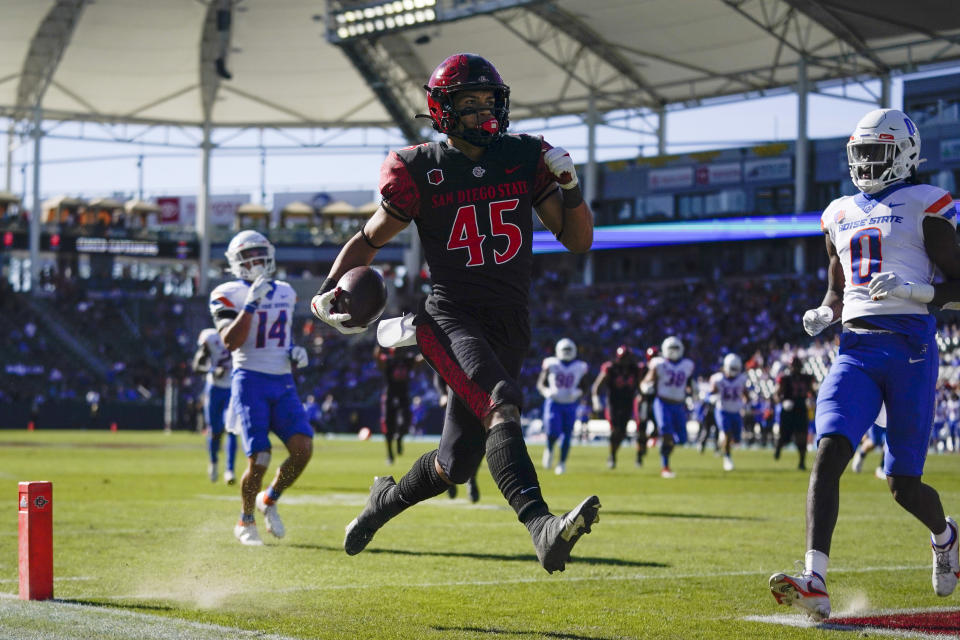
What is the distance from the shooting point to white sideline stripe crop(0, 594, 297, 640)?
5297 mm

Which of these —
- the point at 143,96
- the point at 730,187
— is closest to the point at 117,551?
the point at 730,187

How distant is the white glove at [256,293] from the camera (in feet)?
29.8

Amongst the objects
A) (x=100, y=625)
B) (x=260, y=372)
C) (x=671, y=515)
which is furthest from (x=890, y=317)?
(x=671, y=515)

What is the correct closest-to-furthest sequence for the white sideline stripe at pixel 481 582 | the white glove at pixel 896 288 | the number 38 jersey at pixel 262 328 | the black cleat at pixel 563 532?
the black cleat at pixel 563 532 → the white glove at pixel 896 288 → the white sideline stripe at pixel 481 582 → the number 38 jersey at pixel 262 328

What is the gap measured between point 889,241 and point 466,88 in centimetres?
214

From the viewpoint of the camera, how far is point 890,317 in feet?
19.6

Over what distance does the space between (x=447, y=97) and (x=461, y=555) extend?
13.0 ft

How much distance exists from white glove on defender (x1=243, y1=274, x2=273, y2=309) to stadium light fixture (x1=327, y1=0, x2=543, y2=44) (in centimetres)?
2426

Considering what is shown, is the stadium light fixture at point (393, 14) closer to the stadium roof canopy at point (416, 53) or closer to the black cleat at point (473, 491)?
the stadium roof canopy at point (416, 53)

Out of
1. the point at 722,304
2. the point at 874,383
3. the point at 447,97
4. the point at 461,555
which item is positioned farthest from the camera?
the point at 722,304

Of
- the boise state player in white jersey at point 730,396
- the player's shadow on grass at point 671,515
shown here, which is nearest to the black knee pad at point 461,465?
the player's shadow on grass at point 671,515

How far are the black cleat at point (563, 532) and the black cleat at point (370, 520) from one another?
1.48 meters

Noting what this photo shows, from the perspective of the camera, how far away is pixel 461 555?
8539mm

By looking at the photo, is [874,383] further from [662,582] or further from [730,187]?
[730,187]
